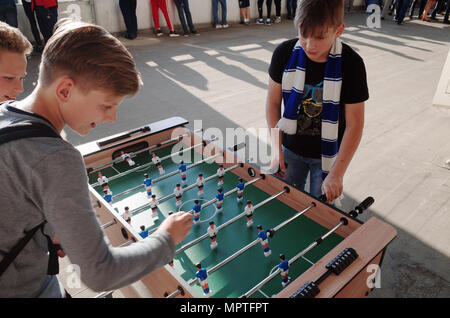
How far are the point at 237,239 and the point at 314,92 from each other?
2.90 feet

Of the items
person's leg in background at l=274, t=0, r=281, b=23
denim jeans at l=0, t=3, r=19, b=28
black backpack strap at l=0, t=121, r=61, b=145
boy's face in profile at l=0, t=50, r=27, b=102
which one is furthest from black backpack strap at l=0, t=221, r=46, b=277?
person's leg in background at l=274, t=0, r=281, b=23

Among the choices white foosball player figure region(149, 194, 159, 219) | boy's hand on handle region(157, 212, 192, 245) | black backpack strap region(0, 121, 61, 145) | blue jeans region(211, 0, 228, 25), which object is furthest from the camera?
blue jeans region(211, 0, 228, 25)

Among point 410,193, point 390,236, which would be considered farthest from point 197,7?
point 390,236

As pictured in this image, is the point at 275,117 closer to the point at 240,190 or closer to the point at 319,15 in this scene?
the point at 240,190

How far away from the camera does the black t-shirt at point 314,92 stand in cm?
150

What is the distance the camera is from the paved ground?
84.0 inches

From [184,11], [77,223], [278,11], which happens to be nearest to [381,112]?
[77,223]

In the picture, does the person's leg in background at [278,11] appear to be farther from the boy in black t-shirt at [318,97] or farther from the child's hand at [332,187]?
the child's hand at [332,187]

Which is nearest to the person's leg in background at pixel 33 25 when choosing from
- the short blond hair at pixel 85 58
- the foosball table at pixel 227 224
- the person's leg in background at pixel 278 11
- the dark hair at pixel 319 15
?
the foosball table at pixel 227 224

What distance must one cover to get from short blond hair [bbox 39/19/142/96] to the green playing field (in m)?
0.95

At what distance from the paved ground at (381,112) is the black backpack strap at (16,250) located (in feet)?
5.88

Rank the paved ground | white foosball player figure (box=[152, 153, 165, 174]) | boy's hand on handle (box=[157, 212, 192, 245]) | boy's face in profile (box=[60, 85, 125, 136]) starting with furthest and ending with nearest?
the paved ground, white foosball player figure (box=[152, 153, 165, 174]), boy's hand on handle (box=[157, 212, 192, 245]), boy's face in profile (box=[60, 85, 125, 136])

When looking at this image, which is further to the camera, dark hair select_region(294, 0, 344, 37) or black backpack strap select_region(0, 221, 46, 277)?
dark hair select_region(294, 0, 344, 37)

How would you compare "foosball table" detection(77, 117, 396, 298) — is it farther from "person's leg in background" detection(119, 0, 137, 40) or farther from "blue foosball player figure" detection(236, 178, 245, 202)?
"person's leg in background" detection(119, 0, 137, 40)
